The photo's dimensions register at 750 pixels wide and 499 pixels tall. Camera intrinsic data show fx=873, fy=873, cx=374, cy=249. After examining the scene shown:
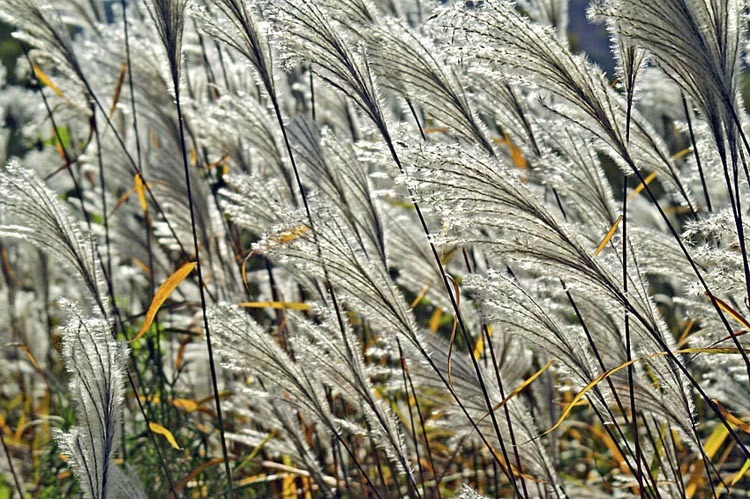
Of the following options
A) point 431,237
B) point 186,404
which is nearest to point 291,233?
point 431,237

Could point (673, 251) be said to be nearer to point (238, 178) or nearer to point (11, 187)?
point (238, 178)

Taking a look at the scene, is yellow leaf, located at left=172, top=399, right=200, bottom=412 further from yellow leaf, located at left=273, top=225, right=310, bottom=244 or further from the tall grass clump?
yellow leaf, located at left=273, top=225, right=310, bottom=244

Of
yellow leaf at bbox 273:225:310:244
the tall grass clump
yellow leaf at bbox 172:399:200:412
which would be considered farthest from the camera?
yellow leaf at bbox 172:399:200:412

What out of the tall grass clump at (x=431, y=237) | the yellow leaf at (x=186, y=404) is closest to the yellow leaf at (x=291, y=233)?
the tall grass clump at (x=431, y=237)

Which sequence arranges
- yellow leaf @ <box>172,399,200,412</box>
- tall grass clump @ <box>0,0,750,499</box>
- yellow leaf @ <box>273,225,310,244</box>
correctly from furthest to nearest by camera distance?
yellow leaf @ <box>172,399,200,412</box>
yellow leaf @ <box>273,225,310,244</box>
tall grass clump @ <box>0,0,750,499</box>

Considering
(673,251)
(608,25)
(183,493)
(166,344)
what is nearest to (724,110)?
(608,25)

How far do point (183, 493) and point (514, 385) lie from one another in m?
1.22

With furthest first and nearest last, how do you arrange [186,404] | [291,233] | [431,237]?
1. [186,404]
2. [291,233]
3. [431,237]

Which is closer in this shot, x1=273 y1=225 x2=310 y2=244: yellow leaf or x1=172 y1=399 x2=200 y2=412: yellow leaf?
x1=273 y1=225 x2=310 y2=244: yellow leaf

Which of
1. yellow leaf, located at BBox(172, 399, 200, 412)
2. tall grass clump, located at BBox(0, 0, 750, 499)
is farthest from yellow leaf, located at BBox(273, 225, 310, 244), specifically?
yellow leaf, located at BBox(172, 399, 200, 412)

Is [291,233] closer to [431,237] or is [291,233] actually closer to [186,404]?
[431,237]

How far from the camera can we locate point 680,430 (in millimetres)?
2051

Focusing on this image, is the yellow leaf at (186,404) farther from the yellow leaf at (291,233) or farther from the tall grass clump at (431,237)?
the yellow leaf at (291,233)

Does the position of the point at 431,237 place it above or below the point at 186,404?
above
